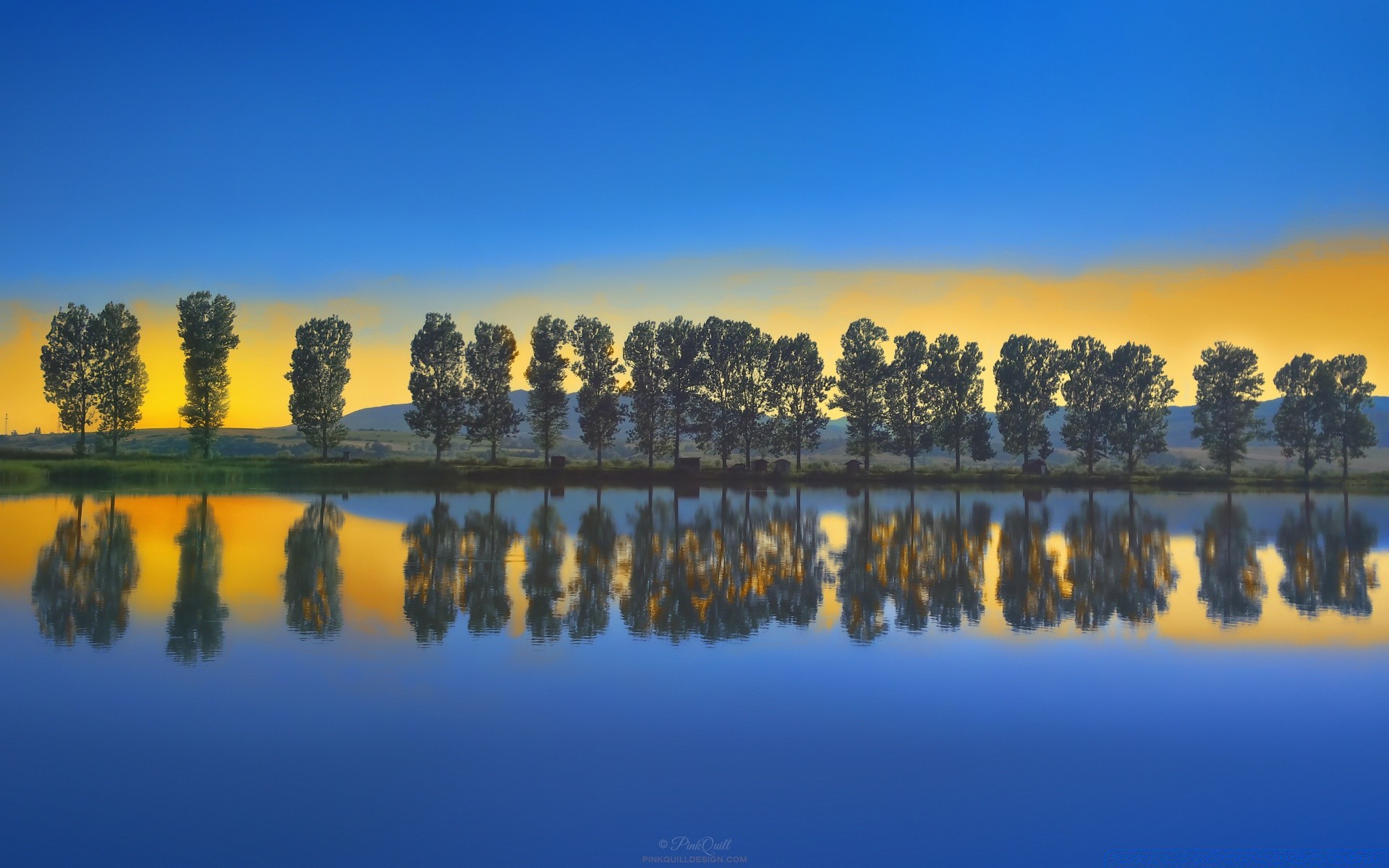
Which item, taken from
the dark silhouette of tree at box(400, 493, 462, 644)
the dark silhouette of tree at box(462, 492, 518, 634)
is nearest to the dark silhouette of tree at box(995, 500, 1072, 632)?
the dark silhouette of tree at box(462, 492, 518, 634)

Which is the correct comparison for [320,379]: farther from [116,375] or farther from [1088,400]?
[1088,400]

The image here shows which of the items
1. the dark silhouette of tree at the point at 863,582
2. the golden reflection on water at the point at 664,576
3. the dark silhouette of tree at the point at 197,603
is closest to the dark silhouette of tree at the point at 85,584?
the golden reflection on water at the point at 664,576

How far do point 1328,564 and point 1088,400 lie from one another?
193 ft

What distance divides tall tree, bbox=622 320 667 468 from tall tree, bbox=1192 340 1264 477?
1809 inches

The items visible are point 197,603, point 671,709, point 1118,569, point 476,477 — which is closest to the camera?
point 671,709

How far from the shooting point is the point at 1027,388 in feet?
263

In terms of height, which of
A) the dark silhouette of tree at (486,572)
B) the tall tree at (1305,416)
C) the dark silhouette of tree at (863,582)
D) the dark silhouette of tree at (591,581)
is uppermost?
the tall tree at (1305,416)

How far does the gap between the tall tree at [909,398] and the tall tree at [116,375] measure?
6541 centimetres

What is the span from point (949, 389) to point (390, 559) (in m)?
67.0

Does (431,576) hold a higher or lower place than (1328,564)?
higher

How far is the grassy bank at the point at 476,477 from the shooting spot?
57281 millimetres

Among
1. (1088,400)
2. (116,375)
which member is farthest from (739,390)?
(116,375)

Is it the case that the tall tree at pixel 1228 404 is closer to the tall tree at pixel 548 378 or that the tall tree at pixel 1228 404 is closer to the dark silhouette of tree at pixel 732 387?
the dark silhouette of tree at pixel 732 387

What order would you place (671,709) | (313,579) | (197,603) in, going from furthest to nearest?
(313,579) < (197,603) < (671,709)
